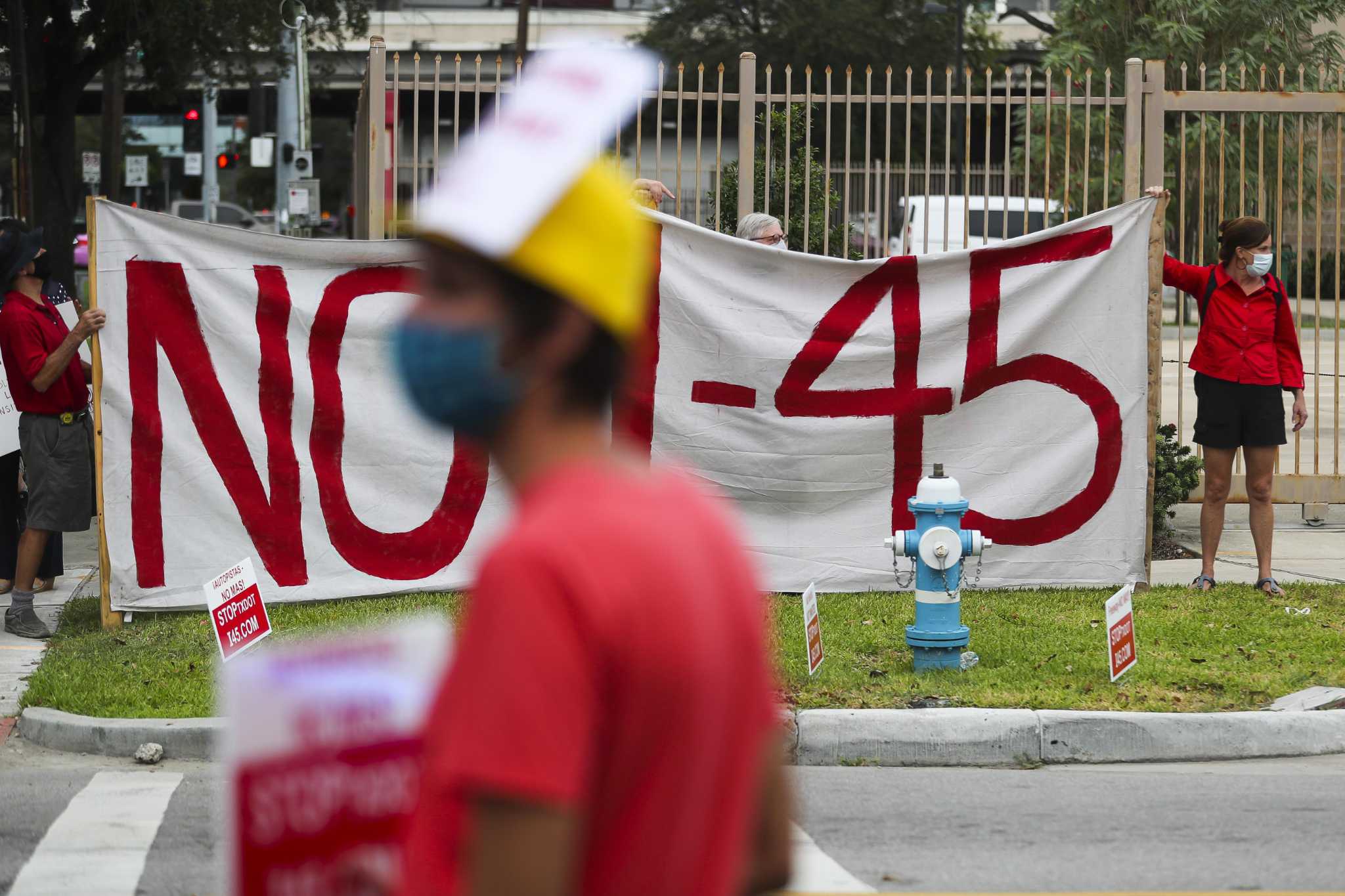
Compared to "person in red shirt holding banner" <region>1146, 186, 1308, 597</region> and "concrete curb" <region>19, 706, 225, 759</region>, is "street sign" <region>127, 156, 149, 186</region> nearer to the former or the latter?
"person in red shirt holding banner" <region>1146, 186, 1308, 597</region>

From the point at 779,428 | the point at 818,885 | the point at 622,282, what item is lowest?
the point at 818,885

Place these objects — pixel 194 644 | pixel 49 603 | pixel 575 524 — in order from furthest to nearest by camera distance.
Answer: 1. pixel 49 603
2. pixel 194 644
3. pixel 575 524

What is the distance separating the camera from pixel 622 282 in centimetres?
158

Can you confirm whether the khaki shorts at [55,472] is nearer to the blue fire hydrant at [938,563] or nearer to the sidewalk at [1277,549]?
the blue fire hydrant at [938,563]

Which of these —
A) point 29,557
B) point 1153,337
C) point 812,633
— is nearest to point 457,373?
point 812,633

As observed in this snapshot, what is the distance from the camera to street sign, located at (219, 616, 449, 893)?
164cm

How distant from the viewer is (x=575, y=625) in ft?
4.57

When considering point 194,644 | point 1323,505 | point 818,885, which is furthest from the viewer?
point 1323,505

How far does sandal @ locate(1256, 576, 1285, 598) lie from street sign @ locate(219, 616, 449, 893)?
26.1 feet

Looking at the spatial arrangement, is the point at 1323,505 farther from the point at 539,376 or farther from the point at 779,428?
the point at 539,376

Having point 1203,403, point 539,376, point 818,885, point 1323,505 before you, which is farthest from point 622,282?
point 1323,505

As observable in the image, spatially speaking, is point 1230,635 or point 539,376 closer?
point 539,376

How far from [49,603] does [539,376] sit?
827cm

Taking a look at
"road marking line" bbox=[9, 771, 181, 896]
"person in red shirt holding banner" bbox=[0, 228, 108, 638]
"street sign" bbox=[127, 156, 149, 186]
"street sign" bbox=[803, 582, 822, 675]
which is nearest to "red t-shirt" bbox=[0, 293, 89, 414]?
"person in red shirt holding banner" bbox=[0, 228, 108, 638]
